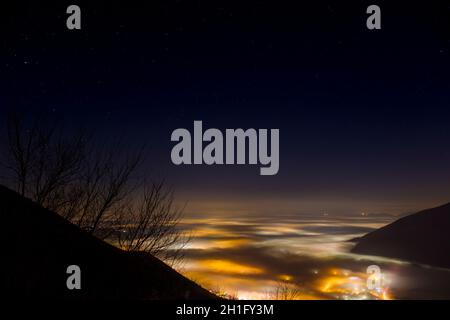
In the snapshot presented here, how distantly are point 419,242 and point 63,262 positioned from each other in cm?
16949

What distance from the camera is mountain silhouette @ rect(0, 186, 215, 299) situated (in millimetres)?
7312

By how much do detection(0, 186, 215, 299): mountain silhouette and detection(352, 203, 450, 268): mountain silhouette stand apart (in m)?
148

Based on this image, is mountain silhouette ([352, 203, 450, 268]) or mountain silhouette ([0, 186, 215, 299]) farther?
mountain silhouette ([352, 203, 450, 268])

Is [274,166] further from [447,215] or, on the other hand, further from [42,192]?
[447,215]

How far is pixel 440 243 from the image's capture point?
499 feet

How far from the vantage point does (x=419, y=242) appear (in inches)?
6137

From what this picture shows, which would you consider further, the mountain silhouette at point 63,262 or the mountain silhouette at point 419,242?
the mountain silhouette at point 419,242

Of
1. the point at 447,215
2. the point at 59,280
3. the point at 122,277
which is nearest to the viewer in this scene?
the point at 59,280

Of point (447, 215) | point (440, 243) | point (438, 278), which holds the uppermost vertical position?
point (447, 215)

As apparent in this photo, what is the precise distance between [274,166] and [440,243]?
16873 centimetres

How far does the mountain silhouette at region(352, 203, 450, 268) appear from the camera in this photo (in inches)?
5899

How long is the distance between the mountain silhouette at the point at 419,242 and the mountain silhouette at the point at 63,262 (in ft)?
485

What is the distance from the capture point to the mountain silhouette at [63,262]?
731 cm
